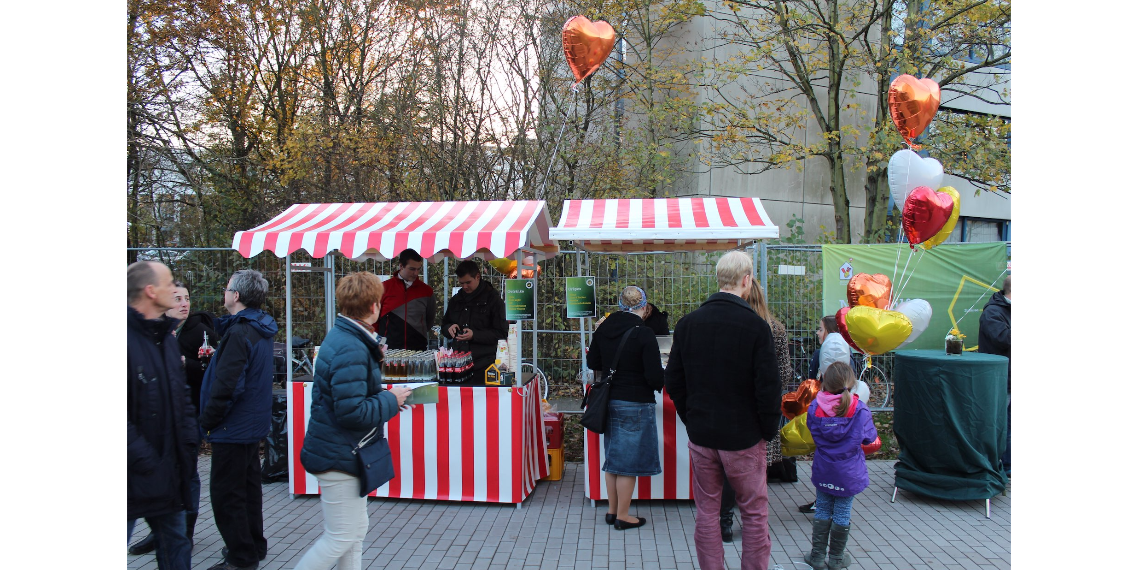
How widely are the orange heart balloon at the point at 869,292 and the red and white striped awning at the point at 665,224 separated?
69 centimetres

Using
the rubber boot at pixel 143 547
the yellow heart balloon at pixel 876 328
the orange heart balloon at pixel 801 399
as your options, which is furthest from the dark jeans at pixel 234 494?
the yellow heart balloon at pixel 876 328

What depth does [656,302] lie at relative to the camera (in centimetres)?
783

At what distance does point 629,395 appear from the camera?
14.7ft

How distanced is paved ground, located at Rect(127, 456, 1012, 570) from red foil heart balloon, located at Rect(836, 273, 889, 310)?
4.87 ft

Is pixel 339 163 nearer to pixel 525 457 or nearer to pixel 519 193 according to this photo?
pixel 519 193

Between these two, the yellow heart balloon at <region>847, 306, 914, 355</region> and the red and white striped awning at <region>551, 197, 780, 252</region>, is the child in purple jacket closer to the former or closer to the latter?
the yellow heart balloon at <region>847, 306, 914, 355</region>

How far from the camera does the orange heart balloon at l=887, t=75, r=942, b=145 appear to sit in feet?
16.4

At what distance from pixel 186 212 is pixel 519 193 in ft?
18.6

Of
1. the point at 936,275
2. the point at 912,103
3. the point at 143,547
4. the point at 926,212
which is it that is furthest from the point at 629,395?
the point at 936,275

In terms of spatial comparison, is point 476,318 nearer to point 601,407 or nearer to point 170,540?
point 601,407

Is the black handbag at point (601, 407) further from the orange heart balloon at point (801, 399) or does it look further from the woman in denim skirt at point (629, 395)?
the orange heart balloon at point (801, 399)
